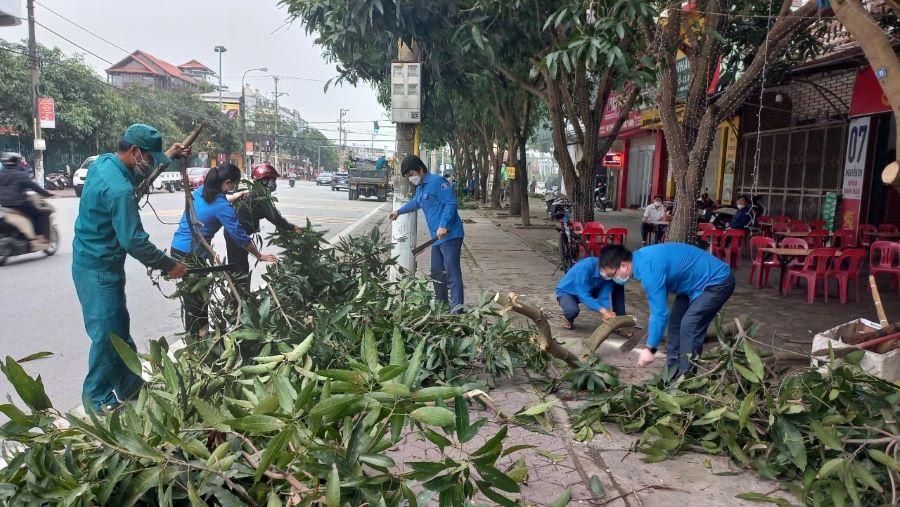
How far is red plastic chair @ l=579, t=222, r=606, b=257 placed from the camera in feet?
32.8

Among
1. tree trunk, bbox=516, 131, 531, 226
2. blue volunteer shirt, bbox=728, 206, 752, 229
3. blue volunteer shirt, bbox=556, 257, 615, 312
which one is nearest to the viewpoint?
blue volunteer shirt, bbox=556, 257, 615, 312

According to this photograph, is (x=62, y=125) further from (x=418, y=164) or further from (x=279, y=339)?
(x=279, y=339)

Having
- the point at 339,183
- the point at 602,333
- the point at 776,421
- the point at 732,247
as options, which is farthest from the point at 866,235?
the point at 339,183

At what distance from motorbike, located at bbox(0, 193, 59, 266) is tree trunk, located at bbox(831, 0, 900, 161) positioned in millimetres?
10188

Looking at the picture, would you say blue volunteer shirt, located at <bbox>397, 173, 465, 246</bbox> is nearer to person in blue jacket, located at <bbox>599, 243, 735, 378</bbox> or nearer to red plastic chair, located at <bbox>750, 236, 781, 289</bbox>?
person in blue jacket, located at <bbox>599, 243, 735, 378</bbox>

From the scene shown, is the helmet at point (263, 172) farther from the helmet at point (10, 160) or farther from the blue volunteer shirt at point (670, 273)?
the helmet at point (10, 160)

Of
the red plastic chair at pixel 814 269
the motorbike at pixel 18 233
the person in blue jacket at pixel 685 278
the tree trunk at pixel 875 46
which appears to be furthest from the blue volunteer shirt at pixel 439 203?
the motorbike at pixel 18 233

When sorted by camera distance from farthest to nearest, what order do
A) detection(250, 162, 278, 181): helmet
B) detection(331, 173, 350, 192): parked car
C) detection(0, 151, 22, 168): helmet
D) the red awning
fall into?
detection(331, 173, 350, 192): parked car, the red awning, detection(0, 151, 22, 168): helmet, detection(250, 162, 278, 181): helmet

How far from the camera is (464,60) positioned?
8117 mm

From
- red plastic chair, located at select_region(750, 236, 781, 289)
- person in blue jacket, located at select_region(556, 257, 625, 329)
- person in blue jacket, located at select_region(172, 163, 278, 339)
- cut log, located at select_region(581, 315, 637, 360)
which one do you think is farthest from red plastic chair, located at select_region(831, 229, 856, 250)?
person in blue jacket, located at select_region(172, 163, 278, 339)

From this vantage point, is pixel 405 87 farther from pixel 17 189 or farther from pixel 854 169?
pixel 854 169

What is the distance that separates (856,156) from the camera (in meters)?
12.0

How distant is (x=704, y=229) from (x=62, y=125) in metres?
29.2

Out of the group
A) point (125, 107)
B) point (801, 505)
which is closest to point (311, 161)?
point (125, 107)
